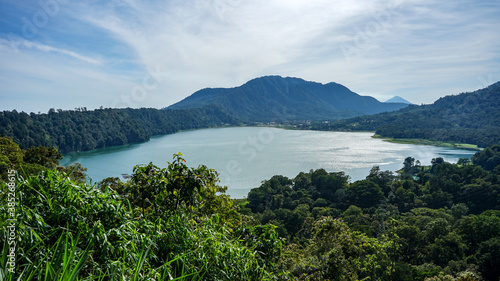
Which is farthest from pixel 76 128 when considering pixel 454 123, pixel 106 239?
pixel 454 123

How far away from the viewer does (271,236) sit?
133 inches

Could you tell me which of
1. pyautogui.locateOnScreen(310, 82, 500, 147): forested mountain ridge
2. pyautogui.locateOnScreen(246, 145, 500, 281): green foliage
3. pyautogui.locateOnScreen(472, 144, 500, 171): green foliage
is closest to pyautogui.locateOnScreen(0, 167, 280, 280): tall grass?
pyautogui.locateOnScreen(246, 145, 500, 281): green foliage

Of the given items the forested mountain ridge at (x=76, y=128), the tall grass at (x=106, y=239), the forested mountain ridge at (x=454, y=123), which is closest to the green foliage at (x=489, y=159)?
the forested mountain ridge at (x=454, y=123)

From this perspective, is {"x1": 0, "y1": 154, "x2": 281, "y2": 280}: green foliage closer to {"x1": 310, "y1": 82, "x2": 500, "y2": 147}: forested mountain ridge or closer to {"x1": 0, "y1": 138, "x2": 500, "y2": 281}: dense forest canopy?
{"x1": 0, "y1": 138, "x2": 500, "y2": 281}: dense forest canopy

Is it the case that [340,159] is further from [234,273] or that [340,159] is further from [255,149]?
[234,273]

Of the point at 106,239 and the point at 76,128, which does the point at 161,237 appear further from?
the point at 76,128

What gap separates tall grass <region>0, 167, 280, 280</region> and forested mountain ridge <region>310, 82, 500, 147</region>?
8507 centimetres

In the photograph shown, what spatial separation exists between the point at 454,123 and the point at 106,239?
123 meters

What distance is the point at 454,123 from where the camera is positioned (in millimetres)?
100375

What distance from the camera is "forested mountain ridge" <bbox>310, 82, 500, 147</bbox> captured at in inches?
2995

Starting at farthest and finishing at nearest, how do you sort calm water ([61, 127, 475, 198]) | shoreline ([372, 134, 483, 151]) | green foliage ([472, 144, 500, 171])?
shoreline ([372, 134, 483, 151]) < green foliage ([472, 144, 500, 171]) < calm water ([61, 127, 475, 198])

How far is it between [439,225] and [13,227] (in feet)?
64.8

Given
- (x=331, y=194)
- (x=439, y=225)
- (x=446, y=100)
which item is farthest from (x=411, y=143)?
(x=446, y=100)

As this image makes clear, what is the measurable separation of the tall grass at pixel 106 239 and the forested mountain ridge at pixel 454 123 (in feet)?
279
